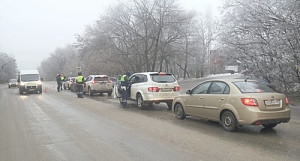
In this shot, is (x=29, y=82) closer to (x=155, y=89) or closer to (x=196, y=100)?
(x=155, y=89)

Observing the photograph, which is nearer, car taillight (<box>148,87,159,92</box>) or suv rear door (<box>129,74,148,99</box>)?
car taillight (<box>148,87,159,92</box>)

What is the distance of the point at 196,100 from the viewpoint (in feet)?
27.1

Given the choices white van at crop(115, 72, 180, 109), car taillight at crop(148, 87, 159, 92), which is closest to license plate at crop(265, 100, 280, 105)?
white van at crop(115, 72, 180, 109)

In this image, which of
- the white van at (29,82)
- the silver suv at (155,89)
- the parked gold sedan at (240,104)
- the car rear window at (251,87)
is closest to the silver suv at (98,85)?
the white van at (29,82)

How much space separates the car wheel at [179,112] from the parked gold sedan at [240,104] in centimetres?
87

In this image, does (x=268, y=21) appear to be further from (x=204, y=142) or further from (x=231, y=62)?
(x=204, y=142)

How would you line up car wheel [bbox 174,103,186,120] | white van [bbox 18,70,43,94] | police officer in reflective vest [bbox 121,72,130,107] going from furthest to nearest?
white van [bbox 18,70,43,94] < police officer in reflective vest [bbox 121,72,130,107] < car wheel [bbox 174,103,186,120]

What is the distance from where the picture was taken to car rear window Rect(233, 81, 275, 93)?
22.7 ft

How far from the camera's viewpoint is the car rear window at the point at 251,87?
22.7 feet

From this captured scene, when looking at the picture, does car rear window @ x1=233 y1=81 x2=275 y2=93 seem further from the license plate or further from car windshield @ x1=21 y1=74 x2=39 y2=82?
car windshield @ x1=21 y1=74 x2=39 y2=82

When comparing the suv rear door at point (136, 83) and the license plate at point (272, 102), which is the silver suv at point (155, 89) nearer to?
the suv rear door at point (136, 83)

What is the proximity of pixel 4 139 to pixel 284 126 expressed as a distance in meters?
7.71

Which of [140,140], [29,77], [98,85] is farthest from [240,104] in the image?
[29,77]

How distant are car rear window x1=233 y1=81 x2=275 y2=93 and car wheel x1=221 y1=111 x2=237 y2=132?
0.73 metres
